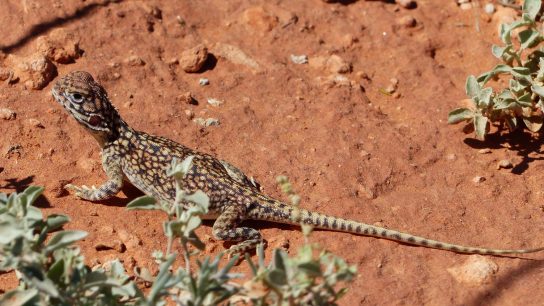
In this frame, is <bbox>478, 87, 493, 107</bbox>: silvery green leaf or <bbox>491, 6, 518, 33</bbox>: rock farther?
<bbox>491, 6, 518, 33</bbox>: rock

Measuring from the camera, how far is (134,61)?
7539mm

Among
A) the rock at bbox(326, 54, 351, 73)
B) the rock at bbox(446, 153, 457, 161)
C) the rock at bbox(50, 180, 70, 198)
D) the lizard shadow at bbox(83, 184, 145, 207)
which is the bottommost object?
the rock at bbox(446, 153, 457, 161)

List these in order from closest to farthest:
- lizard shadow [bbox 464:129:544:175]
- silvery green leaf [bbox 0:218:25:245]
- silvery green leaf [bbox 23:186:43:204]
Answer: silvery green leaf [bbox 0:218:25:245] → silvery green leaf [bbox 23:186:43:204] → lizard shadow [bbox 464:129:544:175]

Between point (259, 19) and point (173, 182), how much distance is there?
278 centimetres

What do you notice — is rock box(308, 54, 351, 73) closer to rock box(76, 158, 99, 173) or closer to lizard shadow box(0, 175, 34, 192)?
rock box(76, 158, 99, 173)

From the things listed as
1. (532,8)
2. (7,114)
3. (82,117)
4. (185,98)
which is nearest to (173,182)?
(82,117)

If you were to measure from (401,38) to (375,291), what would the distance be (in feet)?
12.6

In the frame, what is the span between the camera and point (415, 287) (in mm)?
5562

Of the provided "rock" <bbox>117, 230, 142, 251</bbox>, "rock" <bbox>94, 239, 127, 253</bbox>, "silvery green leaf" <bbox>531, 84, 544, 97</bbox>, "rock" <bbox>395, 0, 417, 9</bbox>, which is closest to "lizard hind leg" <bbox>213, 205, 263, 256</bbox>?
"rock" <bbox>117, 230, 142, 251</bbox>

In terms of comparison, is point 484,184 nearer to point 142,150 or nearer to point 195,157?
point 195,157

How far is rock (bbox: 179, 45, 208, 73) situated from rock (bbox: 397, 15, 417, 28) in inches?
95.6

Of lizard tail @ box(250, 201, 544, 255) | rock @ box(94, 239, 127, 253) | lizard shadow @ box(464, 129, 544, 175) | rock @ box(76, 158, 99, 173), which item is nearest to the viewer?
rock @ box(94, 239, 127, 253)

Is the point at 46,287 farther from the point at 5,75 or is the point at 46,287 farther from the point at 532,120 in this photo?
the point at 532,120

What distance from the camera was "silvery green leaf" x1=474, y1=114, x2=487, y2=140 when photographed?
6816 mm
